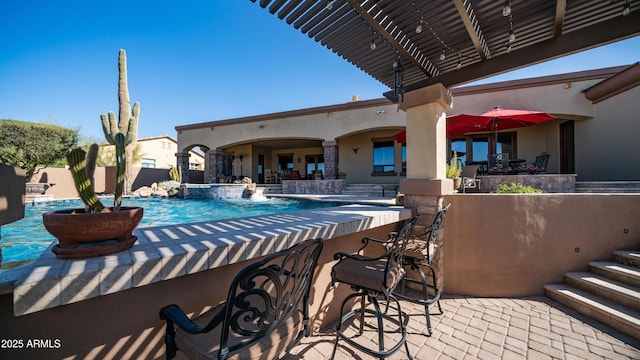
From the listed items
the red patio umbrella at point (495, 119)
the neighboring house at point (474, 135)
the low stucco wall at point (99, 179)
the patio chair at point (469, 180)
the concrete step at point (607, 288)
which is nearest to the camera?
the concrete step at point (607, 288)

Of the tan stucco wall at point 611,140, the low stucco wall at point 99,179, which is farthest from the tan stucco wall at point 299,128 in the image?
the tan stucco wall at point 611,140

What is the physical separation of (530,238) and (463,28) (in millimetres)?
3067

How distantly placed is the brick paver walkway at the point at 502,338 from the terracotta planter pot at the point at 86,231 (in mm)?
1699

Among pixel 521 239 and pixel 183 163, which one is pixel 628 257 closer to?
pixel 521 239

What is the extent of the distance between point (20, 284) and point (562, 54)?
4772 mm

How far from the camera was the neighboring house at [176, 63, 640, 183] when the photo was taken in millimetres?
7508

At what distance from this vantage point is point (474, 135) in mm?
10891

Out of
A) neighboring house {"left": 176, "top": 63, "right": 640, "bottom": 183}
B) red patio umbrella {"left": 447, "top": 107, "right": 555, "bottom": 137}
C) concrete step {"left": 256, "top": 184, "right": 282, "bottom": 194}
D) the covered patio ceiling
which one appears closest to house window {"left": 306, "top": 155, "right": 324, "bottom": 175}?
neighboring house {"left": 176, "top": 63, "right": 640, "bottom": 183}

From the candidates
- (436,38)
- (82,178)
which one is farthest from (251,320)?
(436,38)

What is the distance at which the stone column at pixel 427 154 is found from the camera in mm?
3479

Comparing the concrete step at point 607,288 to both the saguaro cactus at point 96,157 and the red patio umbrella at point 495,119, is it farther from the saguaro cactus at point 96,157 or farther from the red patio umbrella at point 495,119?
the saguaro cactus at point 96,157

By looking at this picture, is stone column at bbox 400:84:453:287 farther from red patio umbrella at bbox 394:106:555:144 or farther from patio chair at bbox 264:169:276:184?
patio chair at bbox 264:169:276:184

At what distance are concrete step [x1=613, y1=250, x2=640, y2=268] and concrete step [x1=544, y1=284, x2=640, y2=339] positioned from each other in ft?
2.31

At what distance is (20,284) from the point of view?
945 millimetres
